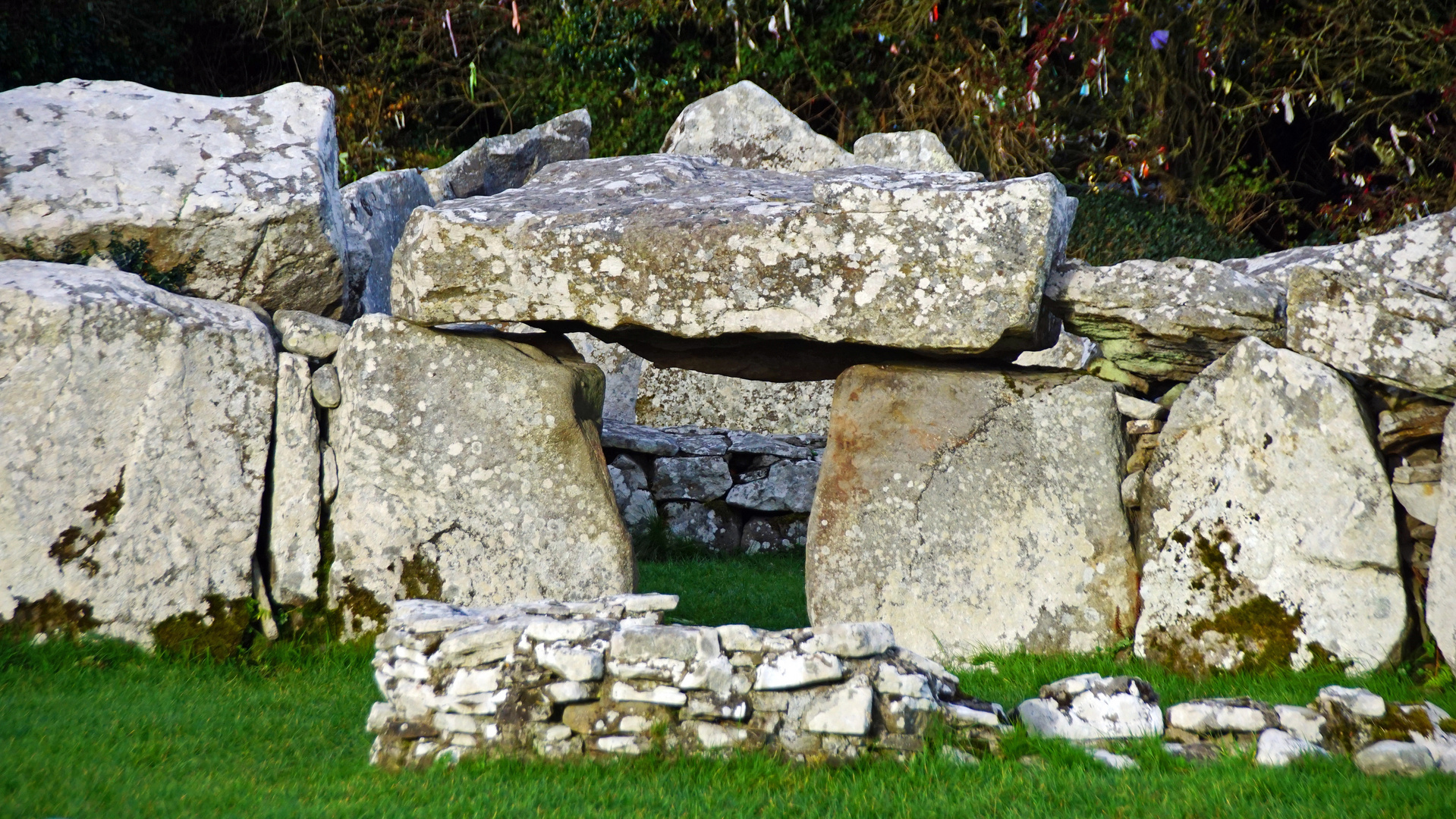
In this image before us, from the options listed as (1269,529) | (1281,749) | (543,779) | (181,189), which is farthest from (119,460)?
(1269,529)

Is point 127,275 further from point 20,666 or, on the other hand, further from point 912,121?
point 912,121

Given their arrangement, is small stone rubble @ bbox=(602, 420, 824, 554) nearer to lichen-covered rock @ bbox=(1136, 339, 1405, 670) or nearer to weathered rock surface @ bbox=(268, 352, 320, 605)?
weathered rock surface @ bbox=(268, 352, 320, 605)

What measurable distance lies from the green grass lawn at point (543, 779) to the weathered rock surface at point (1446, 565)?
24 cm

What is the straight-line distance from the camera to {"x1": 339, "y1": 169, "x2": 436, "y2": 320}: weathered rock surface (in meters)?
7.12

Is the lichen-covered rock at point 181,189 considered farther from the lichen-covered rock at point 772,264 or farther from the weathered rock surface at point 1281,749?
the weathered rock surface at point 1281,749

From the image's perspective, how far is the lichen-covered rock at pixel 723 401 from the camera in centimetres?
1031

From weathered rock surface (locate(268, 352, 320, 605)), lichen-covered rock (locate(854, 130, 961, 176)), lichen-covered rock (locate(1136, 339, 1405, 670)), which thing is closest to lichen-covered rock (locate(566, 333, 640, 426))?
lichen-covered rock (locate(854, 130, 961, 176))

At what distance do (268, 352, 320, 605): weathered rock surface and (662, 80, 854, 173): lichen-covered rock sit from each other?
19.1 ft

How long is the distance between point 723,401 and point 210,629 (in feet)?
18.6

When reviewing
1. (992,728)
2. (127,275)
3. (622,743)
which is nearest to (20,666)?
(127,275)

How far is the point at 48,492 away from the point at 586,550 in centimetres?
255

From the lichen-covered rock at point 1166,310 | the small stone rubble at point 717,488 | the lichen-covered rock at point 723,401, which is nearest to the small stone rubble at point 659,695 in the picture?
the lichen-covered rock at point 1166,310

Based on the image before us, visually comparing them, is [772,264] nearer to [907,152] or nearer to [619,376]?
[619,376]

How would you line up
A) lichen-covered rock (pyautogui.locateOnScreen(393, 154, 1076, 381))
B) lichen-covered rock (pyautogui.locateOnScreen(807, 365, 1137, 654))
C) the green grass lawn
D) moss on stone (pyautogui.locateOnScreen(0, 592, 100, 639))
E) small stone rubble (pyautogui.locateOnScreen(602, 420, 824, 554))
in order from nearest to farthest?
the green grass lawn → moss on stone (pyautogui.locateOnScreen(0, 592, 100, 639)) → lichen-covered rock (pyautogui.locateOnScreen(393, 154, 1076, 381)) → lichen-covered rock (pyautogui.locateOnScreen(807, 365, 1137, 654)) → small stone rubble (pyautogui.locateOnScreen(602, 420, 824, 554))
